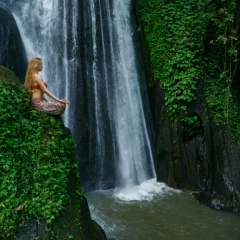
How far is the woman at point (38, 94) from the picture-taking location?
A: 4.74 m

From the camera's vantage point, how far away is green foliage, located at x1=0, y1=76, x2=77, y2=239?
3711mm

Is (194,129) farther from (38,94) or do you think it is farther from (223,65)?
(38,94)

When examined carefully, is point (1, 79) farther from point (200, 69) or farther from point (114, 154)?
point (200, 69)

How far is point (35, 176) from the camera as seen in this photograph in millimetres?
4012

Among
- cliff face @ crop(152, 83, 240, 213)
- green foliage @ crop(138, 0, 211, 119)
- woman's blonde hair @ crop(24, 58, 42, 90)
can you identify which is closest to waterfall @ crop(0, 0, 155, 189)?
cliff face @ crop(152, 83, 240, 213)

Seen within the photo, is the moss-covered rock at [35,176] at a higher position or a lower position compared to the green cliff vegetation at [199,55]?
lower

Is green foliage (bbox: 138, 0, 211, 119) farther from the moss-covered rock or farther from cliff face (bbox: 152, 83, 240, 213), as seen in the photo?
the moss-covered rock

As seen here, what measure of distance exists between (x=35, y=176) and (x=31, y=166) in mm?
185

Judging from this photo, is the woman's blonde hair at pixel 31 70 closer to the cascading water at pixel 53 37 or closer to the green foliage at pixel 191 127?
the cascading water at pixel 53 37

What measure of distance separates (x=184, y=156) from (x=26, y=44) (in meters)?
6.26

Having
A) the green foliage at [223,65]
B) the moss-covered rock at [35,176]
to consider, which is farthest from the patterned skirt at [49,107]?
the green foliage at [223,65]

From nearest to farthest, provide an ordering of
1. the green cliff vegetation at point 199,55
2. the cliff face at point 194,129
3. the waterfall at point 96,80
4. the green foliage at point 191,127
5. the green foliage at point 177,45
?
the cliff face at point 194,129, the green cliff vegetation at point 199,55, the green foliage at point 191,127, the green foliage at point 177,45, the waterfall at point 96,80

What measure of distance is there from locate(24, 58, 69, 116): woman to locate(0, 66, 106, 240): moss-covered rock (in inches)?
4.7

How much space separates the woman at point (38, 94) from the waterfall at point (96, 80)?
414 cm
